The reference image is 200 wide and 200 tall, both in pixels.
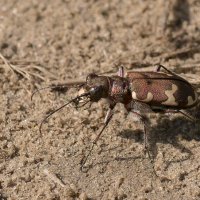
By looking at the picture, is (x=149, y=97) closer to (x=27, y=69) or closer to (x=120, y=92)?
(x=120, y=92)

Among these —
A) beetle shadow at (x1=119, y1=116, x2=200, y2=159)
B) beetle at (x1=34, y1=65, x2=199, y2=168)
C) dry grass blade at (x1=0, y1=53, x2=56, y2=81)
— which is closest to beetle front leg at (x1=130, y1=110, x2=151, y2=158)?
beetle at (x1=34, y1=65, x2=199, y2=168)

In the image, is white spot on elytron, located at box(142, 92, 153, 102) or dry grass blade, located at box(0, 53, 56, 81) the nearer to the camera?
white spot on elytron, located at box(142, 92, 153, 102)

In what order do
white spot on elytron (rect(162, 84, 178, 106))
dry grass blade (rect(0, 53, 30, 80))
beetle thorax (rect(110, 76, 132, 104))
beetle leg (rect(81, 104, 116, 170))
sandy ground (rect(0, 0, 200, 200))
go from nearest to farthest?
sandy ground (rect(0, 0, 200, 200)) → beetle leg (rect(81, 104, 116, 170)) → white spot on elytron (rect(162, 84, 178, 106)) → beetle thorax (rect(110, 76, 132, 104)) → dry grass blade (rect(0, 53, 30, 80))

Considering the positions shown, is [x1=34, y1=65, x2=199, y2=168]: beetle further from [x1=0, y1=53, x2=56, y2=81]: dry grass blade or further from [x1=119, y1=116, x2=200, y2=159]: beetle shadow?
[x1=0, y1=53, x2=56, y2=81]: dry grass blade

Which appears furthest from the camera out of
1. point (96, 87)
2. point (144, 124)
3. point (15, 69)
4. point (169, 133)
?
point (15, 69)

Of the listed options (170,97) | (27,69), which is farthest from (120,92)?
(27,69)
